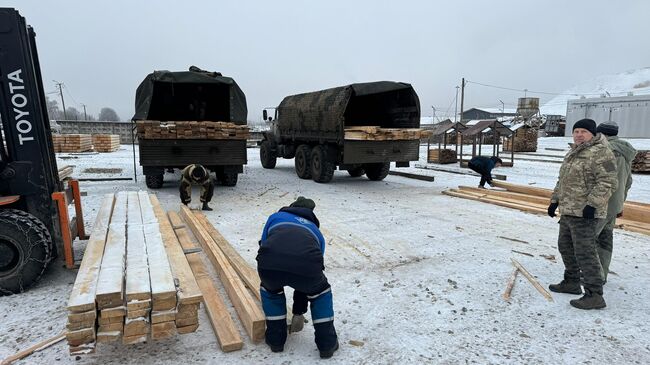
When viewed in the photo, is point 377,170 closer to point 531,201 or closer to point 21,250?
point 531,201

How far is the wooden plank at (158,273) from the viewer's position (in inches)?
112

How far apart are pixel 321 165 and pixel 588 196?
27.7ft

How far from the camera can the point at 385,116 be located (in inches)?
499


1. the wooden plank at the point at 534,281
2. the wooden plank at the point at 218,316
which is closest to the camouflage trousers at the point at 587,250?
the wooden plank at the point at 534,281

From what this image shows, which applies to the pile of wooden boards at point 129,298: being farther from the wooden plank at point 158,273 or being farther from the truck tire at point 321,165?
the truck tire at point 321,165

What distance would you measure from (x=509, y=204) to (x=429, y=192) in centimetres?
244

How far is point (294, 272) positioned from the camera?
301cm

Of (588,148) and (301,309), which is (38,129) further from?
(588,148)

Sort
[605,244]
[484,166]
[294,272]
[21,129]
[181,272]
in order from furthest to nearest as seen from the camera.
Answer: [484,166]
[605,244]
[21,129]
[181,272]
[294,272]

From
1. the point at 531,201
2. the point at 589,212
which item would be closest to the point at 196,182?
the point at 589,212

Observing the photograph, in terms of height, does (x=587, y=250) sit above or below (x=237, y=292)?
above

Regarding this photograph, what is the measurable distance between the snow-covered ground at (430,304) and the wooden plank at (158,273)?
23.3 inches

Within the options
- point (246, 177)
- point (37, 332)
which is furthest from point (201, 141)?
point (37, 332)

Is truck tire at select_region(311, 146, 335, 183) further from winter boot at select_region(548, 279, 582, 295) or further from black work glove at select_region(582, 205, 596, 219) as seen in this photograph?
black work glove at select_region(582, 205, 596, 219)
